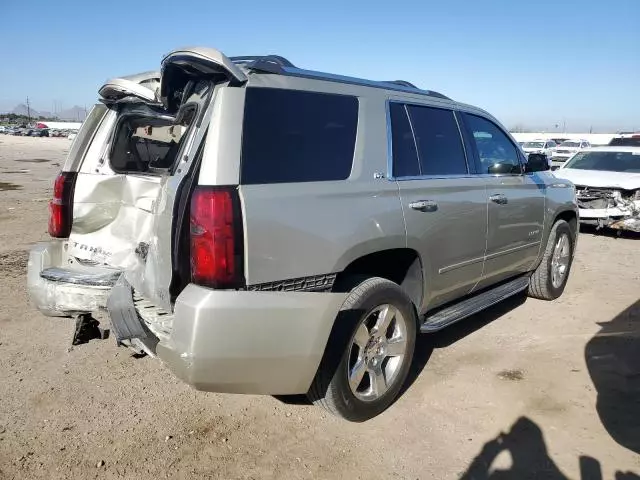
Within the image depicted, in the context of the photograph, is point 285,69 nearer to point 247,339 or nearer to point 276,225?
point 276,225

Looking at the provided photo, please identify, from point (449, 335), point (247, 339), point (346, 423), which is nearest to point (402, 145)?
point (247, 339)

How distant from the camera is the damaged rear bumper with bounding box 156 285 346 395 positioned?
2.42m

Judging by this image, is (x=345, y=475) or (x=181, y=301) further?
(x=345, y=475)

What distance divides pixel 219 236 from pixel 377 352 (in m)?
1.36

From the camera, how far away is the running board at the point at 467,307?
3658 mm

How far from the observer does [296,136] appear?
2.76 m

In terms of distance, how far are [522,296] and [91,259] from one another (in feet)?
14.3

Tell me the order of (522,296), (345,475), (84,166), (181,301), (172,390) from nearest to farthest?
1. (181,301)
2. (345,475)
3. (172,390)
4. (84,166)
5. (522,296)

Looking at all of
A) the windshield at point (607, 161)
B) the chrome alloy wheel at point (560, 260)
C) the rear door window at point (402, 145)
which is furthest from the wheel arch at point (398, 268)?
the windshield at point (607, 161)

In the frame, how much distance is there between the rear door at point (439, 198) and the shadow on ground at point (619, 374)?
1.14m

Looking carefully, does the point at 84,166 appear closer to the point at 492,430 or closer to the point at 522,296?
the point at 492,430

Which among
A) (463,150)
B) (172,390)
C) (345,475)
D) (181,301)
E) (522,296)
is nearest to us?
(181,301)

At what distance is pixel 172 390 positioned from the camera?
11.5ft

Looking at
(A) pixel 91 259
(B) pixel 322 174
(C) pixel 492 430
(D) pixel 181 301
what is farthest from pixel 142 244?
(C) pixel 492 430
